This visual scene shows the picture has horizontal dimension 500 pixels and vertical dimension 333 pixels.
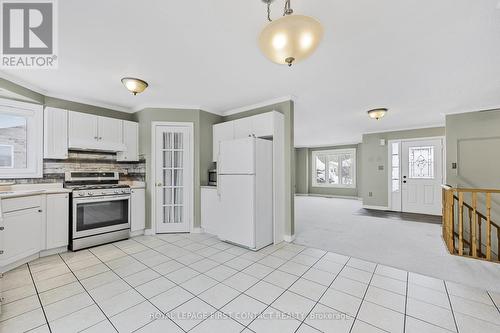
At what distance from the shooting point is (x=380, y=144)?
6.75m

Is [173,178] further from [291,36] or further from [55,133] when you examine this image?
[291,36]

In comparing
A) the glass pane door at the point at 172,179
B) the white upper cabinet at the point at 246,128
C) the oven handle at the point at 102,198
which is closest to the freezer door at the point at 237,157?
the white upper cabinet at the point at 246,128

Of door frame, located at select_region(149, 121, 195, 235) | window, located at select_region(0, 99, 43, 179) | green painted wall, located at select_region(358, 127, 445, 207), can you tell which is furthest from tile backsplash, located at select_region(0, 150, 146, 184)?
green painted wall, located at select_region(358, 127, 445, 207)

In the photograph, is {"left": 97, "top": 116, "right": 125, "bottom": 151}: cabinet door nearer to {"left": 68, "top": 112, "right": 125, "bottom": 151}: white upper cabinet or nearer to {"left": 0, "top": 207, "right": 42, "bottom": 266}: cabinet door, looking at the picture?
{"left": 68, "top": 112, "right": 125, "bottom": 151}: white upper cabinet

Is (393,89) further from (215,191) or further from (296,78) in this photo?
(215,191)

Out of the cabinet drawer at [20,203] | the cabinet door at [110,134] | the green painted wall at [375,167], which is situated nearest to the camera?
the cabinet drawer at [20,203]

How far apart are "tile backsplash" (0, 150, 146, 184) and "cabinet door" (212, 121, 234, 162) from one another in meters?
1.43

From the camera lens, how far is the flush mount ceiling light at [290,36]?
51.1 inches

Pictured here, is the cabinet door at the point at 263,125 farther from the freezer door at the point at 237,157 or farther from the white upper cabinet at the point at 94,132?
the white upper cabinet at the point at 94,132

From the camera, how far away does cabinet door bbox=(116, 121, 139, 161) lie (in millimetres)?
4023

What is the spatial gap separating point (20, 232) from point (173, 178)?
7.00ft

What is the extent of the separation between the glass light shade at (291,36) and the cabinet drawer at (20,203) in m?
3.42

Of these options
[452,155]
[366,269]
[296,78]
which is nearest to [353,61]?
[296,78]

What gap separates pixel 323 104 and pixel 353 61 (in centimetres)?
166
